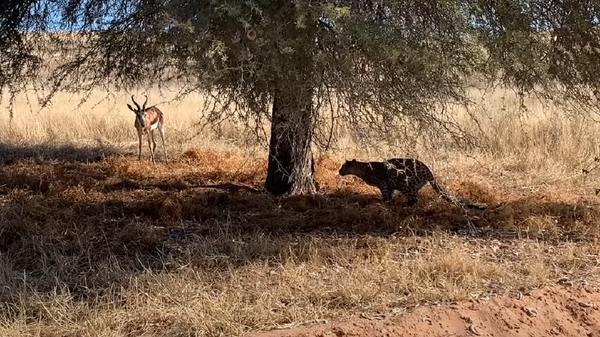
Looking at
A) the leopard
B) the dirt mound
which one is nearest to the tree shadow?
the leopard

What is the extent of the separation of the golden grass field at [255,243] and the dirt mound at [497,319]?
16 centimetres

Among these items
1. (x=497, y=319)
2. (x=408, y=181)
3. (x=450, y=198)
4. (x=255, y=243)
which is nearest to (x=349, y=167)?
(x=408, y=181)

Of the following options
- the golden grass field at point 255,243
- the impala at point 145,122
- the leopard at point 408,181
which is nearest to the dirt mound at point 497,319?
the golden grass field at point 255,243

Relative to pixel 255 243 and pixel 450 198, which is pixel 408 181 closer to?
pixel 450 198

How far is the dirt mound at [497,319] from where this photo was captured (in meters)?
5.49

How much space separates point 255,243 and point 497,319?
2484 millimetres

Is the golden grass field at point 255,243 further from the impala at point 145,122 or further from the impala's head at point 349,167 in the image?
the impala at point 145,122

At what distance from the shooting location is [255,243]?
722cm

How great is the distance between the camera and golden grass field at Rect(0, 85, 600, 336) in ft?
18.6

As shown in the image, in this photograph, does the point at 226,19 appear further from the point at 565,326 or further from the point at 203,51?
the point at 565,326

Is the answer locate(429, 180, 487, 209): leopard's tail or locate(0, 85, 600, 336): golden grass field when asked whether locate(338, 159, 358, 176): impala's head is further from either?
locate(429, 180, 487, 209): leopard's tail

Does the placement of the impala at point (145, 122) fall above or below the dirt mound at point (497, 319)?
above

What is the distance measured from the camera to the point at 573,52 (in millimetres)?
7453

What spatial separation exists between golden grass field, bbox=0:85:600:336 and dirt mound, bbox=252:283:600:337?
16cm
